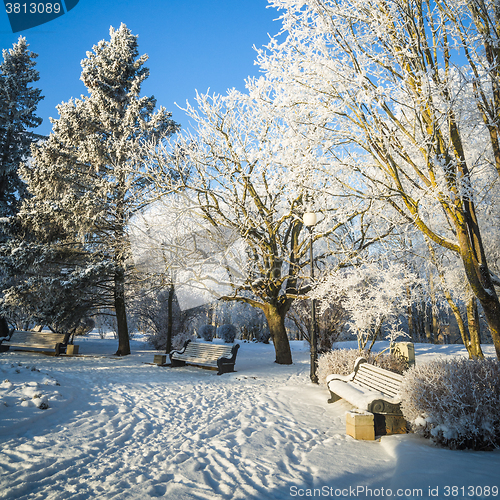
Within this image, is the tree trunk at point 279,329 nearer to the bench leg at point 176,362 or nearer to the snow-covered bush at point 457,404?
the bench leg at point 176,362

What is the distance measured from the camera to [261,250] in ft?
36.4

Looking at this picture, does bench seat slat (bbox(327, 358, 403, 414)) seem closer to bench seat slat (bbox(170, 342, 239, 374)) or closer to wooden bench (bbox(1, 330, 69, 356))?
bench seat slat (bbox(170, 342, 239, 374))

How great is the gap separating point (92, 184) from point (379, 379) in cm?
1349

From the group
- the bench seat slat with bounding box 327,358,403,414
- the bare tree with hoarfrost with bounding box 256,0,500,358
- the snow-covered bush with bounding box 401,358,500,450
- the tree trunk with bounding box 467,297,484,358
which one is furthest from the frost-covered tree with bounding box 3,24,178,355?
the tree trunk with bounding box 467,297,484,358

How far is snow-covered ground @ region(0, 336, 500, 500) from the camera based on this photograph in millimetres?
2668

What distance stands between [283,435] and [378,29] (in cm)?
597

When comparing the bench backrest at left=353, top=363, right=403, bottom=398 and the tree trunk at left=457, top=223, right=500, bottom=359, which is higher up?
the tree trunk at left=457, top=223, right=500, bottom=359

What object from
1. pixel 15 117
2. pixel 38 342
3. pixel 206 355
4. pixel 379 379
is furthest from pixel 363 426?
pixel 15 117

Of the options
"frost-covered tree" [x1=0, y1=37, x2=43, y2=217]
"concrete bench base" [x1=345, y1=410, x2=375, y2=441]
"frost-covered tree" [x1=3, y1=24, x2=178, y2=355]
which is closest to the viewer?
"concrete bench base" [x1=345, y1=410, x2=375, y2=441]

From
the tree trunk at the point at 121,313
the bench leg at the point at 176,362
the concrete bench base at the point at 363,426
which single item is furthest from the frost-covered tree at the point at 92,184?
the concrete bench base at the point at 363,426

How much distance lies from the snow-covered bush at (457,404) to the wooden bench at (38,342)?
12980 millimetres

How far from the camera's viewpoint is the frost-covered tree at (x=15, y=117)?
16172mm

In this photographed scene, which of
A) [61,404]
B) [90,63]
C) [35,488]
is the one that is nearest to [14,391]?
[61,404]

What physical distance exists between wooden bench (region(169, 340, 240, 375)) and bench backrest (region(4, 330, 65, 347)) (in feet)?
17.2
